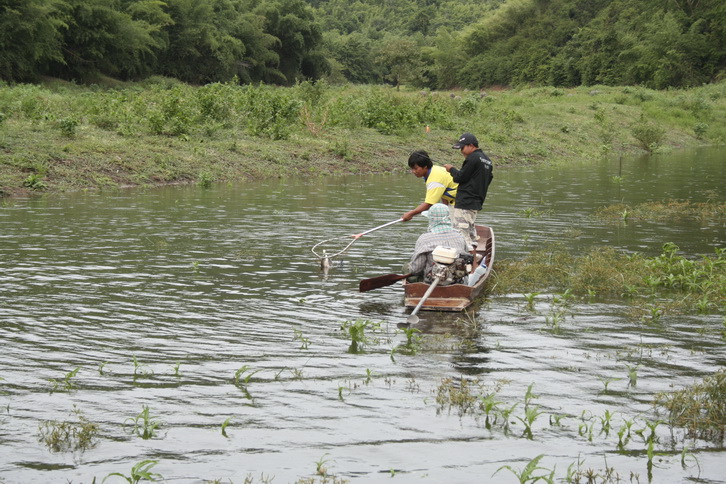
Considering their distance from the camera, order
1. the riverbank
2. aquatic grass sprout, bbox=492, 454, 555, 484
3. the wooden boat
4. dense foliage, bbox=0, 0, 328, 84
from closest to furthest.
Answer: aquatic grass sprout, bbox=492, 454, 555, 484 → the wooden boat → the riverbank → dense foliage, bbox=0, 0, 328, 84

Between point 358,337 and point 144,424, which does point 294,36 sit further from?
point 144,424

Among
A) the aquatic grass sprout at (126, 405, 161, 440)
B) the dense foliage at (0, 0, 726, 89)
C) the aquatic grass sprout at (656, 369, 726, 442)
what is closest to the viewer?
the aquatic grass sprout at (126, 405, 161, 440)

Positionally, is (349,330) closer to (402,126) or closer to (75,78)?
(402,126)

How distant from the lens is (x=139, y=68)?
2288 inches

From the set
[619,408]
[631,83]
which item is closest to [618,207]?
A: [619,408]

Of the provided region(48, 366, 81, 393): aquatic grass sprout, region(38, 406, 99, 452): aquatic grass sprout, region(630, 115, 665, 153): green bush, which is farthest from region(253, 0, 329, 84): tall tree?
region(38, 406, 99, 452): aquatic grass sprout

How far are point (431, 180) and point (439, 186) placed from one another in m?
0.17

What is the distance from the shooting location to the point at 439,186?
1134 cm

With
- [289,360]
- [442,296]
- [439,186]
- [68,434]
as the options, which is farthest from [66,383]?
[439,186]

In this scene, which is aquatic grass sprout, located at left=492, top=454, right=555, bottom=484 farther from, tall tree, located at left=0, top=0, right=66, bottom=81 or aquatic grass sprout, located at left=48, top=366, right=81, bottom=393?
tall tree, located at left=0, top=0, right=66, bottom=81

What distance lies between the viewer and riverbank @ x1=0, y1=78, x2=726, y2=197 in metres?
22.6

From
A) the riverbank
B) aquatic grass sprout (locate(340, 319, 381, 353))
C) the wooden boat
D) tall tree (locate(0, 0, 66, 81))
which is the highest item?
tall tree (locate(0, 0, 66, 81))

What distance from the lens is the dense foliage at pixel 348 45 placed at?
50.0 meters

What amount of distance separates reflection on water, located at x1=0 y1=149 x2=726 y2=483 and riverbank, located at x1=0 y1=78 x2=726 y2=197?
7262 mm
